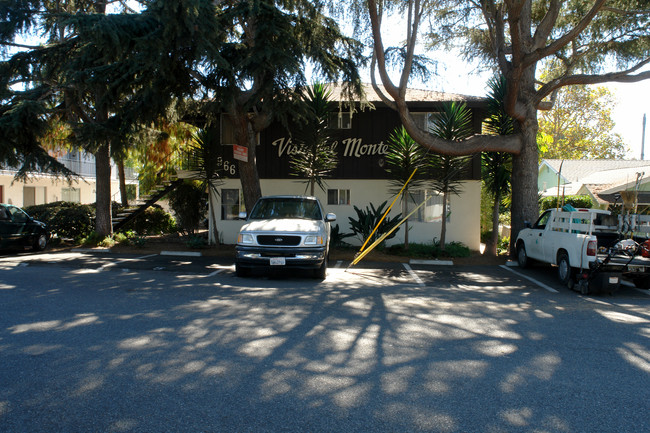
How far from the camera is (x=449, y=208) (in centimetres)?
1759

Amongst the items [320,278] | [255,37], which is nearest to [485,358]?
[320,278]

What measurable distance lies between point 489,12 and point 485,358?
44.8 ft

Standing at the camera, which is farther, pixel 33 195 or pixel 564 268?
pixel 33 195

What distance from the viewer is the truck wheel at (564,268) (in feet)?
33.9

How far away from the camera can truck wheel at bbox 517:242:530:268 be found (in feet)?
43.5

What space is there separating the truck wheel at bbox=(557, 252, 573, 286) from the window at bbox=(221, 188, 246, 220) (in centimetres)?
1170

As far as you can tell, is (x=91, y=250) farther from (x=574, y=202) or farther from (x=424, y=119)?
(x=574, y=202)

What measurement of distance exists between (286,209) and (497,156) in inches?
324

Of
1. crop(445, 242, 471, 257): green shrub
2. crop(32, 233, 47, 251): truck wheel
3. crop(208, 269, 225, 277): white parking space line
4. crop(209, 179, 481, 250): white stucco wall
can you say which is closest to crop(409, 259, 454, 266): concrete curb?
crop(445, 242, 471, 257): green shrub

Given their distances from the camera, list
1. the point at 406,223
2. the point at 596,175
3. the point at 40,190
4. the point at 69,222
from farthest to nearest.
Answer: the point at 40,190 → the point at 596,175 → the point at 69,222 → the point at 406,223

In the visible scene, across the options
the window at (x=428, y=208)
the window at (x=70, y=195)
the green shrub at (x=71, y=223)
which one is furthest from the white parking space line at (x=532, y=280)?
the window at (x=70, y=195)

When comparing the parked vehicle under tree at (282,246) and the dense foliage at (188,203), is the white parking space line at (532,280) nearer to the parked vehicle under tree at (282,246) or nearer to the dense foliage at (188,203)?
the parked vehicle under tree at (282,246)

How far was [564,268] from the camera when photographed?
10602 mm

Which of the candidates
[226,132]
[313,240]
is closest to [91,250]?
[226,132]
